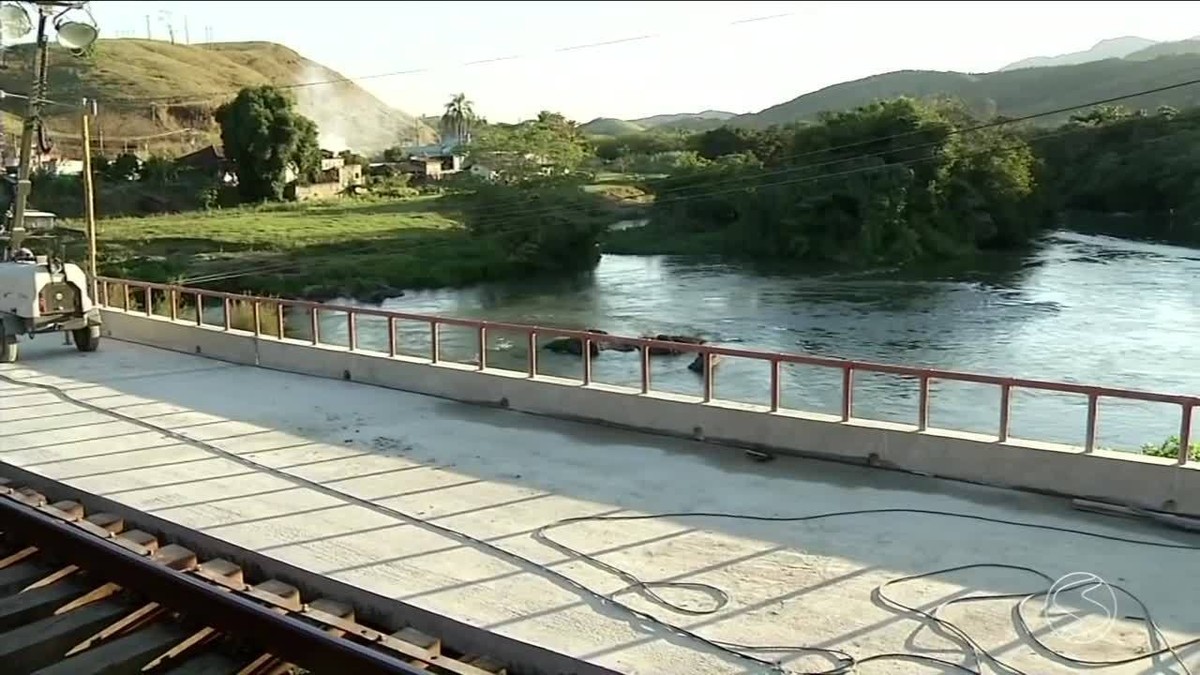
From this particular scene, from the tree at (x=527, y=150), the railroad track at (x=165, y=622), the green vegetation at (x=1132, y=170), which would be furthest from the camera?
the tree at (x=527, y=150)

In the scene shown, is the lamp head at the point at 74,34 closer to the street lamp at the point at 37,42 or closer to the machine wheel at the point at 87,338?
the street lamp at the point at 37,42

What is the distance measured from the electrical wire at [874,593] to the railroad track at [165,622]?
104cm

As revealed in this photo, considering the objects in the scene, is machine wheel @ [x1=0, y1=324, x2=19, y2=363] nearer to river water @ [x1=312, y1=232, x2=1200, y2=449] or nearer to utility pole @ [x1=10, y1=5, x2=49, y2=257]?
utility pole @ [x1=10, y1=5, x2=49, y2=257]

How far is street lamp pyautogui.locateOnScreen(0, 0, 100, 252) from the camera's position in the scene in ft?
51.8

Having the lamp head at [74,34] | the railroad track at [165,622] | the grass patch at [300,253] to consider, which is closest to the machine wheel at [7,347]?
the lamp head at [74,34]

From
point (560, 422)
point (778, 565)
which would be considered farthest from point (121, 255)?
point (778, 565)

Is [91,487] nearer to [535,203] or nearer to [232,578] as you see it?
[232,578]

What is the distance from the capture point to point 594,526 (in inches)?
304

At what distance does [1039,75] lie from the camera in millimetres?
167500

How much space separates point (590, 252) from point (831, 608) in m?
48.0

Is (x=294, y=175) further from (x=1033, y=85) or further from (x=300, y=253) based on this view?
(x=1033, y=85)

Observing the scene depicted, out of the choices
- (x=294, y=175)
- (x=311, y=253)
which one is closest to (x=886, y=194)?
(x=311, y=253)

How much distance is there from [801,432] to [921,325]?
25464mm

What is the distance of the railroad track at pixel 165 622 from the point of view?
534 centimetres
